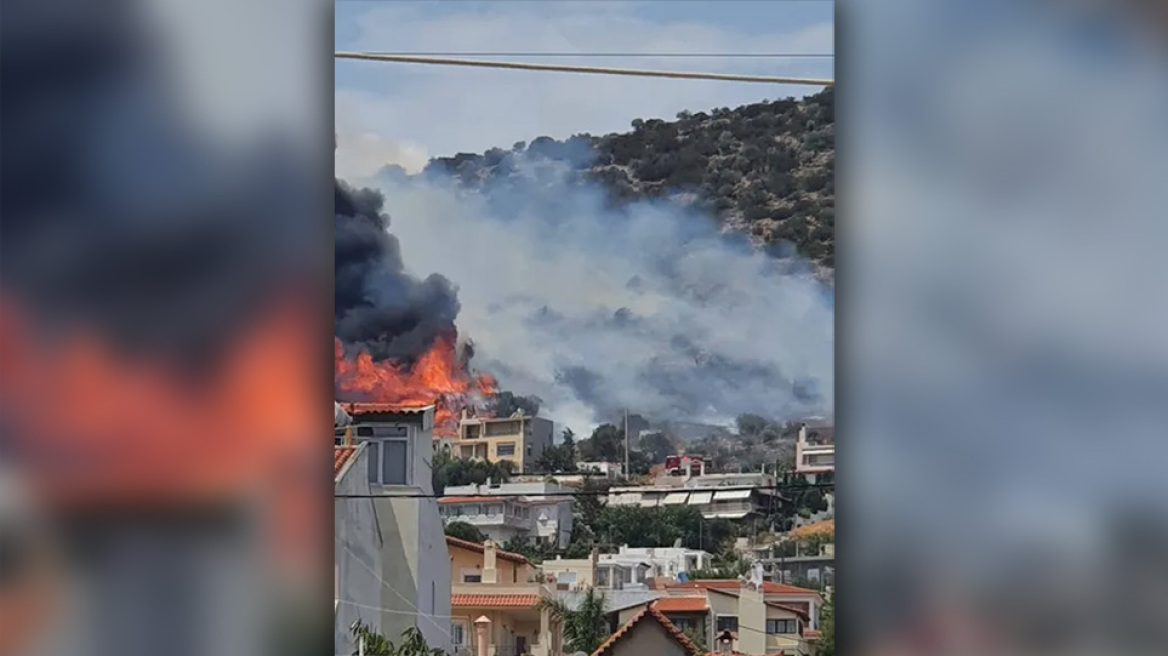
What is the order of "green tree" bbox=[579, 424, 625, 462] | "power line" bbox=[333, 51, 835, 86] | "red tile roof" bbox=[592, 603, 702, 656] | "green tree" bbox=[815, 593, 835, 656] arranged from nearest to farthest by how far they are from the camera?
"green tree" bbox=[815, 593, 835, 656] → "power line" bbox=[333, 51, 835, 86] → "green tree" bbox=[579, 424, 625, 462] → "red tile roof" bbox=[592, 603, 702, 656]

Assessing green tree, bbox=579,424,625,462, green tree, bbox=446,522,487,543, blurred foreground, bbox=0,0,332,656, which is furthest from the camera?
green tree, bbox=446,522,487,543

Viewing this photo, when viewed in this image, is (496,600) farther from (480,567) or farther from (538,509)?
(538,509)

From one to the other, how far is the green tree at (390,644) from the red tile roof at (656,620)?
0.59 m

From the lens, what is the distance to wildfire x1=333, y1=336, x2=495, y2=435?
11.9 ft

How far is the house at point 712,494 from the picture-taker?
12.0 ft

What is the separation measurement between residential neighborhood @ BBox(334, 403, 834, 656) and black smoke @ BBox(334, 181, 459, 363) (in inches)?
8.6

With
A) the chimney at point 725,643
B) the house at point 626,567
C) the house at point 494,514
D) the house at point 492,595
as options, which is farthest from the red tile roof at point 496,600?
the chimney at point 725,643

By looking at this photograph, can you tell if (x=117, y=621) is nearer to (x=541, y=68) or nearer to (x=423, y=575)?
(x=541, y=68)

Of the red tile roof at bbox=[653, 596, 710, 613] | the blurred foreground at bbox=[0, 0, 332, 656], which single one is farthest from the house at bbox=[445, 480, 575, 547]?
the blurred foreground at bbox=[0, 0, 332, 656]

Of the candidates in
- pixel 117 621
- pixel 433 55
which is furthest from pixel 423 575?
pixel 117 621

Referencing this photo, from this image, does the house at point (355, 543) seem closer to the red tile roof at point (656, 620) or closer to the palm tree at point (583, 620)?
the palm tree at point (583, 620)

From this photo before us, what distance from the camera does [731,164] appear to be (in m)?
3.74

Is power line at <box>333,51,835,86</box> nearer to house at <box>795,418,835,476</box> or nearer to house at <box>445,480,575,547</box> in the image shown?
house at <box>795,418,835,476</box>

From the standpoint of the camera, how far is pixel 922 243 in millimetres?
1401
